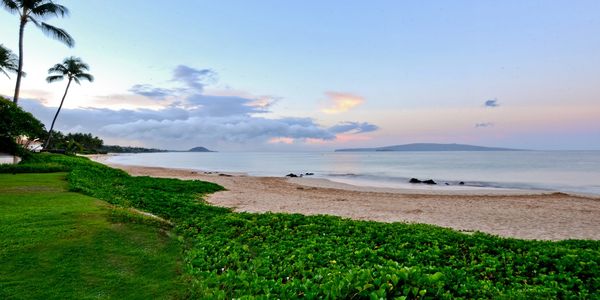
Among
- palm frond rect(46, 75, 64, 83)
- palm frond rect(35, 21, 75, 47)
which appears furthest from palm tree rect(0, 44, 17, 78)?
palm frond rect(46, 75, 64, 83)

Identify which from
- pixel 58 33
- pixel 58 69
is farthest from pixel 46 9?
pixel 58 69

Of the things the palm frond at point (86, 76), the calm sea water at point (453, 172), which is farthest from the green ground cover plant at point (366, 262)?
the palm frond at point (86, 76)

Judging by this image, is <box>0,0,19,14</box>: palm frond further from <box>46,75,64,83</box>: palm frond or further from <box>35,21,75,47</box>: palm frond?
<box>46,75,64,83</box>: palm frond

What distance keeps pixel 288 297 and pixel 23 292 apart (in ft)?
12.5

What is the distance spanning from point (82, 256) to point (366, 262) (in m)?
5.18

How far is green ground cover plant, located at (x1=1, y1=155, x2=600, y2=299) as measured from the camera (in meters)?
4.59

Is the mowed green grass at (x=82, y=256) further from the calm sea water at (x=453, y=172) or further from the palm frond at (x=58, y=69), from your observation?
the palm frond at (x=58, y=69)

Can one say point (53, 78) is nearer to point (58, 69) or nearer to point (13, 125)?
point (58, 69)

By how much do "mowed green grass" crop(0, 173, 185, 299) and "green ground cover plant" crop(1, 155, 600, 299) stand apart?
1.90ft

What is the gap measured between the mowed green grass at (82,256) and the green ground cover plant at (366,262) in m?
0.58

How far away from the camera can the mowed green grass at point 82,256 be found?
16.5 feet

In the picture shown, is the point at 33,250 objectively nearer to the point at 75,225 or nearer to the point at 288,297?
the point at 75,225

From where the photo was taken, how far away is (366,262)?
623cm

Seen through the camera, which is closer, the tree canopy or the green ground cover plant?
the green ground cover plant
